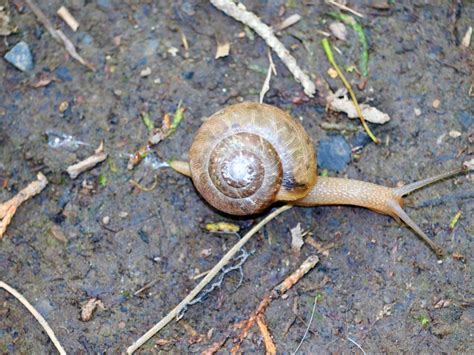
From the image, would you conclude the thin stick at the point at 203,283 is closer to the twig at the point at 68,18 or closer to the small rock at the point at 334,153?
the small rock at the point at 334,153

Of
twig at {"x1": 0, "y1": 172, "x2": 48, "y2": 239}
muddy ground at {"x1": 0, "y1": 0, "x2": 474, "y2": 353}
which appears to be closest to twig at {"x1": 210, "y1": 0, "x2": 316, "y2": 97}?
muddy ground at {"x1": 0, "y1": 0, "x2": 474, "y2": 353}

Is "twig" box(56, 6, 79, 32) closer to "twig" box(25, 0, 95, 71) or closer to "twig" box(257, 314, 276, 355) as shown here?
"twig" box(25, 0, 95, 71)

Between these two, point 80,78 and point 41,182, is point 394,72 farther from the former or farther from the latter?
point 41,182

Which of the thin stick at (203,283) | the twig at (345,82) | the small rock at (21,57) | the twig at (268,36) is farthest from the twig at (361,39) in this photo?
the small rock at (21,57)

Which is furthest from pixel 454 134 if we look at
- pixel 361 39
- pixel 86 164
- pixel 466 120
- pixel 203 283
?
pixel 86 164

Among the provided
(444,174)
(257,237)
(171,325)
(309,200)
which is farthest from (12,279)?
(444,174)

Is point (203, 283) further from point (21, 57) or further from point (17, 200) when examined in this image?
point (21, 57)
